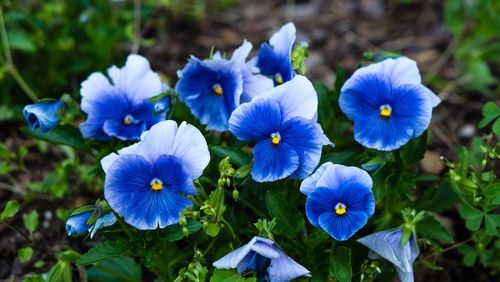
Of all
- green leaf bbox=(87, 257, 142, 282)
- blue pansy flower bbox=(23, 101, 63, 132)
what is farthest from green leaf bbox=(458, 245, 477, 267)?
blue pansy flower bbox=(23, 101, 63, 132)

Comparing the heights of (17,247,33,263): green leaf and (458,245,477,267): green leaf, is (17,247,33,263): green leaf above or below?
above

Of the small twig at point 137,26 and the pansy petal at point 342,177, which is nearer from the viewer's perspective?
the pansy petal at point 342,177

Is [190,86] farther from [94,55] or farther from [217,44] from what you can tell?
[217,44]

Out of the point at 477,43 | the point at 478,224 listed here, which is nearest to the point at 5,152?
the point at 478,224

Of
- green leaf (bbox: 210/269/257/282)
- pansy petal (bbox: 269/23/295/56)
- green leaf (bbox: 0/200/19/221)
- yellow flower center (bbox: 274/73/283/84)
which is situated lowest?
green leaf (bbox: 0/200/19/221)

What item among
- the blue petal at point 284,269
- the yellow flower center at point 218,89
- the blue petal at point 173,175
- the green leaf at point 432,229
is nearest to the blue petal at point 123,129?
the yellow flower center at point 218,89

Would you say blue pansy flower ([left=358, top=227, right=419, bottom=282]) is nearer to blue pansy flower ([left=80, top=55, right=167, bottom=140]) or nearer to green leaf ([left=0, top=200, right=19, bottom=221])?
blue pansy flower ([left=80, top=55, right=167, bottom=140])

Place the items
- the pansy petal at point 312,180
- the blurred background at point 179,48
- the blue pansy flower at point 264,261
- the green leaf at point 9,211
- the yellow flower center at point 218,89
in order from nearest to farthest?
the blue pansy flower at point 264,261, the pansy petal at point 312,180, the green leaf at point 9,211, the yellow flower center at point 218,89, the blurred background at point 179,48

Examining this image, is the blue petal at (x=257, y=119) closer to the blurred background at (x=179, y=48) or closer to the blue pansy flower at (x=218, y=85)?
the blue pansy flower at (x=218, y=85)
